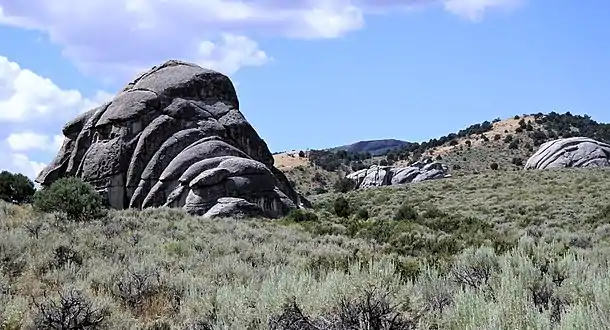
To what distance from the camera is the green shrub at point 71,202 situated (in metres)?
24.0

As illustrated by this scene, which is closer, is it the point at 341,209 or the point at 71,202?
the point at 71,202

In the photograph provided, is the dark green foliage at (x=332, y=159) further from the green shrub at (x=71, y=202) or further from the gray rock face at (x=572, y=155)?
the green shrub at (x=71, y=202)

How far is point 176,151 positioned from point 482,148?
54.2 m

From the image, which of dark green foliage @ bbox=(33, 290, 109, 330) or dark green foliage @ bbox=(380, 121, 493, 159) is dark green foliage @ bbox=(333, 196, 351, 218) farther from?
dark green foliage @ bbox=(380, 121, 493, 159)

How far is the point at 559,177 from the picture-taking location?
157ft

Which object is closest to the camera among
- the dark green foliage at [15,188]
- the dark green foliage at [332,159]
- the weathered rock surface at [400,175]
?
the dark green foliage at [15,188]

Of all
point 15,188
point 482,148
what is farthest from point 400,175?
point 15,188

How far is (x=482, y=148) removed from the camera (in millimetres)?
81688

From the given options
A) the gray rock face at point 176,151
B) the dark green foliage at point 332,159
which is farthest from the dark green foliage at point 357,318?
the dark green foliage at point 332,159

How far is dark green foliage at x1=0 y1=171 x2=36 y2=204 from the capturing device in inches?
1364

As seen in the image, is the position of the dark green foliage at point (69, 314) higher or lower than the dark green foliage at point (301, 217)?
lower

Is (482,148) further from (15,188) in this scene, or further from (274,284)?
(274,284)

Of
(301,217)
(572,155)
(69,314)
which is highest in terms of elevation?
(572,155)

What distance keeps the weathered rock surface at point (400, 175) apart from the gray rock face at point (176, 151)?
2855 centimetres
